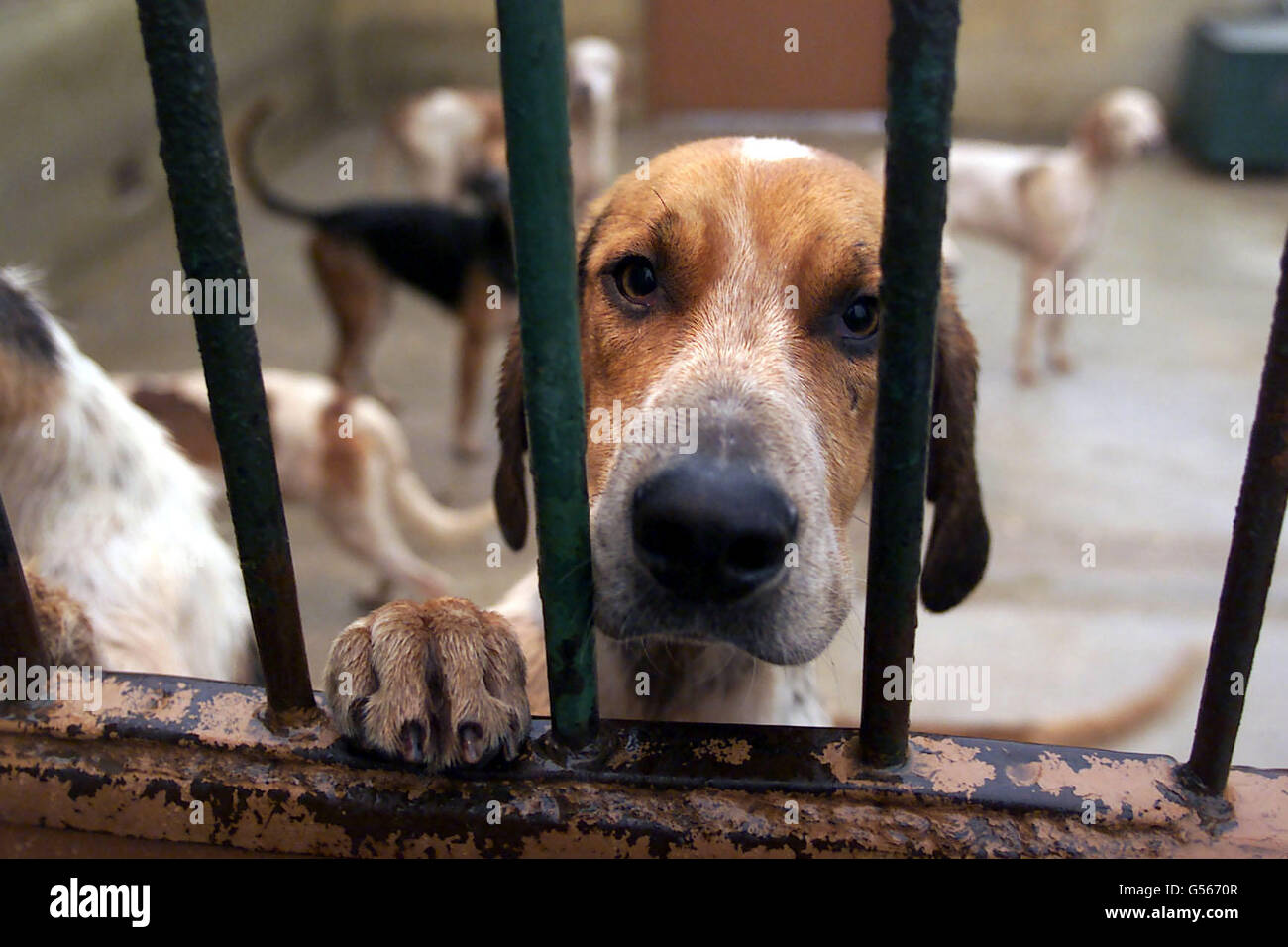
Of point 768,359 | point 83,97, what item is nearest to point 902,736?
point 768,359

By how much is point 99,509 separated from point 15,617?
39.4 inches

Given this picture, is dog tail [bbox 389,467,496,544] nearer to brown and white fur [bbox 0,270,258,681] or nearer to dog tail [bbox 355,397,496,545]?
dog tail [bbox 355,397,496,545]

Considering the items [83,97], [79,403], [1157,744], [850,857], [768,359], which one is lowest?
[1157,744]

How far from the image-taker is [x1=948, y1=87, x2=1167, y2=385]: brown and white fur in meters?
7.24

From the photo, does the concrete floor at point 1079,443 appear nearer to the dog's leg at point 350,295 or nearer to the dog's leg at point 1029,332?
the dog's leg at point 1029,332

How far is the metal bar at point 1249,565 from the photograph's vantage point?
1132mm

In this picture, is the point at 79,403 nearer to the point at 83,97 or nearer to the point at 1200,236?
the point at 83,97

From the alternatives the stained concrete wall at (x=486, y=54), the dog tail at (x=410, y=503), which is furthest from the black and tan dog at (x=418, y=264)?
the stained concrete wall at (x=486, y=54)

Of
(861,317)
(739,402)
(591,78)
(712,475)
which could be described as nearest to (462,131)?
(591,78)

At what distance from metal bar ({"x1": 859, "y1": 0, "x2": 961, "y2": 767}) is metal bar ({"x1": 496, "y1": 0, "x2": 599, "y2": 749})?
336 millimetres

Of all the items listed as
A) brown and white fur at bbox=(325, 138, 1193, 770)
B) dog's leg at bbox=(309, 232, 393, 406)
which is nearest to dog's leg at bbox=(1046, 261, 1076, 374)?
dog's leg at bbox=(309, 232, 393, 406)
